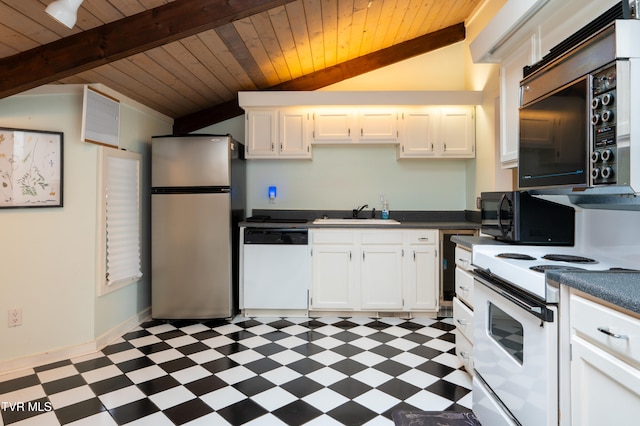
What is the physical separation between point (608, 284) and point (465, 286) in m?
1.36

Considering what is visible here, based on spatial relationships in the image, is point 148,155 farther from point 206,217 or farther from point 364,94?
point 364,94

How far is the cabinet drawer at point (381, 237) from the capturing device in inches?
140

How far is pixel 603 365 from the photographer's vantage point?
3.30ft

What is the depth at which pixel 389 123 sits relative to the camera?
12.7 feet

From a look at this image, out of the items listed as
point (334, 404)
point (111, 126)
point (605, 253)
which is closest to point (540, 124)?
point (605, 253)

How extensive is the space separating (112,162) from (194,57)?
3.55 ft

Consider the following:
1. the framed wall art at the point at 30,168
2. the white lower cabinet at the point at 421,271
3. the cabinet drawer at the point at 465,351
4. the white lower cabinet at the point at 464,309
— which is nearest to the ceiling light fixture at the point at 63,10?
the framed wall art at the point at 30,168

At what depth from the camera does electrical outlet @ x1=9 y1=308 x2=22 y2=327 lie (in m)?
2.54

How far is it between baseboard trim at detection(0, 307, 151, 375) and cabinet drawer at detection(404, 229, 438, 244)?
264 centimetres

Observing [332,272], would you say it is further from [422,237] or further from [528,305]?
[528,305]

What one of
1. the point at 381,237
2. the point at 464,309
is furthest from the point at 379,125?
the point at 464,309

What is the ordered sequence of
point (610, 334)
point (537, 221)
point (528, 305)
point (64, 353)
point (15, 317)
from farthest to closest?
point (64, 353), point (15, 317), point (537, 221), point (528, 305), point (610, 334)

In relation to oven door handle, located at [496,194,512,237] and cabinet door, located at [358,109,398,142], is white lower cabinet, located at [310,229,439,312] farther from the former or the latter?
oven door handle, located at [496,194,512,237]

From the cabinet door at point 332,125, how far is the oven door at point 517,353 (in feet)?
7.80
